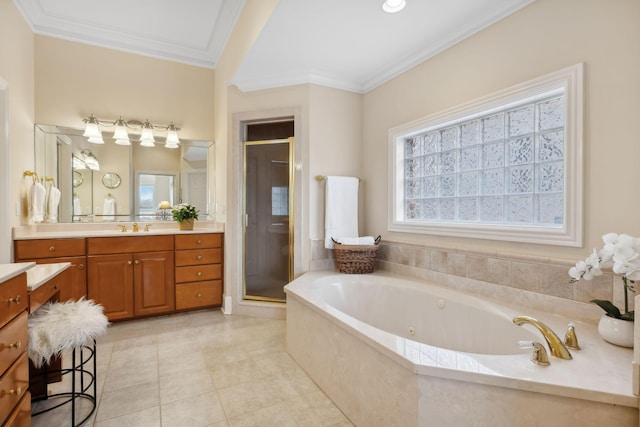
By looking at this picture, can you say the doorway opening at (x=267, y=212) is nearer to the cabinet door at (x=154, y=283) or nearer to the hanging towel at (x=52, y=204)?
the cabinet door at (x=154, y=283)

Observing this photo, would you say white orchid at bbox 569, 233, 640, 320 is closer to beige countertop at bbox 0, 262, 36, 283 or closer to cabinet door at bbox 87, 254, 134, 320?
beige countertop at bbox 0, 262, 36, 283

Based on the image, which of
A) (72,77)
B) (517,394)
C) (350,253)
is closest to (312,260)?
(350,253)

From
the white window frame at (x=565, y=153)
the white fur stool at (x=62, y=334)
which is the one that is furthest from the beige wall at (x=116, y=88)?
the white window frame at (x=565, y=153)

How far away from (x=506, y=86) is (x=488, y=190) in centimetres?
69

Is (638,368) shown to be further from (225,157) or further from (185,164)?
(185,164)

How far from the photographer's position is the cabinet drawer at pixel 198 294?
3.26 m

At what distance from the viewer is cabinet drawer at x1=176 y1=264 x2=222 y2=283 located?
10.7 feet

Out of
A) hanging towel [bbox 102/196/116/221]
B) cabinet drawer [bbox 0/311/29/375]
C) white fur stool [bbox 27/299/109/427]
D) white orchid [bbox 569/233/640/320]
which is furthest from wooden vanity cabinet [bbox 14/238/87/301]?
white orchid [bbox 569/233/640/320]

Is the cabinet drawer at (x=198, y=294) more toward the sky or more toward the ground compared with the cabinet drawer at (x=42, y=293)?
more toward the ground

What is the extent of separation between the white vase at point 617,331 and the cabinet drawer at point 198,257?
122 inches

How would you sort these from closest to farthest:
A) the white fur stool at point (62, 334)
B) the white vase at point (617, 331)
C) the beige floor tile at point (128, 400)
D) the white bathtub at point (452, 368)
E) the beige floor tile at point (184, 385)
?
the white bathtub at point (452, 368) → the white vase at point (617, 331) → the white fur stool at point (62, 334) → the beige floor tile at point (128, 400) → the beige floor tile at point (184, 385)

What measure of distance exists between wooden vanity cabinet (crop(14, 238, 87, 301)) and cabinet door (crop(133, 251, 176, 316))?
1.37ft

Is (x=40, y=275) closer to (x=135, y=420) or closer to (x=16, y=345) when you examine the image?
(x=16, y=345)

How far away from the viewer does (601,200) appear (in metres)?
1.60
